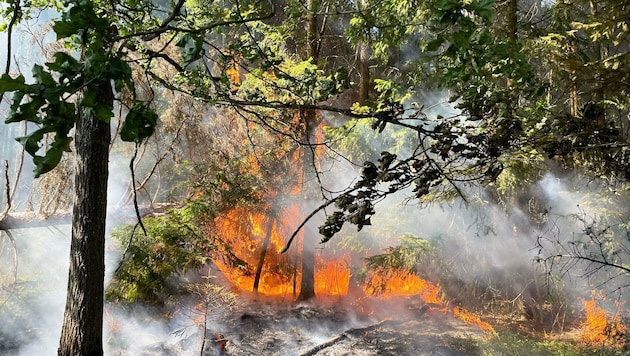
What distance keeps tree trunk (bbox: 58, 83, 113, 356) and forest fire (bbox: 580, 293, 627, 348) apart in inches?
374

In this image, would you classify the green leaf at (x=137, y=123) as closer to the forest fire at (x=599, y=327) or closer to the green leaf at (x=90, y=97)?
the green leaf at (x=90, y=97)

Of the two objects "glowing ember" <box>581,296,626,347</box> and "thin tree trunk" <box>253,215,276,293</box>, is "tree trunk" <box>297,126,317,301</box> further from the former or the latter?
"glowing ember" <box>581,296,626,347</box>

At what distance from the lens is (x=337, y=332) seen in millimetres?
10133

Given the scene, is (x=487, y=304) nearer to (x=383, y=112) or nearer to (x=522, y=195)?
(x=522, y=195)

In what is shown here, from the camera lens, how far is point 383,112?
2.03 meters

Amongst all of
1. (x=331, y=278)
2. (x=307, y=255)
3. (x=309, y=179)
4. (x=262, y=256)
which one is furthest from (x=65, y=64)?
(x=331, y=278)

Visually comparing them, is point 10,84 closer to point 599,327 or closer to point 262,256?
point 262,256

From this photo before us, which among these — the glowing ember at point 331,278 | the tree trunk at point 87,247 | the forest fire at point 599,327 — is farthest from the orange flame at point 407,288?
the tree trunk at point 87,247

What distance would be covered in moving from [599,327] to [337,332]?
652cm

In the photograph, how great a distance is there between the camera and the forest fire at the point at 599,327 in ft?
30.3

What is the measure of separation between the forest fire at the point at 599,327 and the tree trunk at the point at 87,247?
949 cm

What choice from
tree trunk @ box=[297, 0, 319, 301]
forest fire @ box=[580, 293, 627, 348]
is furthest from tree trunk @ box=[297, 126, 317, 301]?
forest fire @ box=[580, 293, 627, 348]

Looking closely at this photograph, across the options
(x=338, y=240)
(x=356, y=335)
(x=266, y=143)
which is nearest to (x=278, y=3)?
(x=266, y=143)

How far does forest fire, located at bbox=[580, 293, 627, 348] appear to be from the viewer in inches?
364
